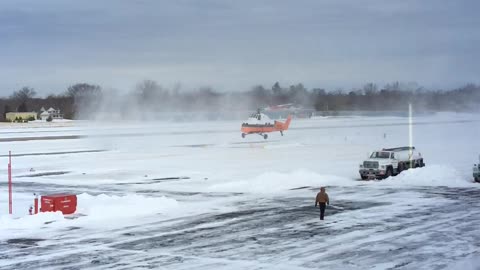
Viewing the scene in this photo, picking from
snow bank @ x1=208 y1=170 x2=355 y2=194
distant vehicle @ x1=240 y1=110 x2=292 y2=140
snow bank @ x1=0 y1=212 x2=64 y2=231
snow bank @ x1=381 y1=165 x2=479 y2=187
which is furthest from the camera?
distant vehicle @ x1=240 y1=110 x2=292 y2=140

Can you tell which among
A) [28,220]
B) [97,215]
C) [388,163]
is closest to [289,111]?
[388,163]

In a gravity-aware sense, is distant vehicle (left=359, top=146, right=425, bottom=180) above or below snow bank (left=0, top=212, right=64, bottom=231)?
above

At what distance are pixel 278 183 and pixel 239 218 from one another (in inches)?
420

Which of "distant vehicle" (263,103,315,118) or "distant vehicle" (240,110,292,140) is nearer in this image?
"distant vehicle" (240,110,292,140)

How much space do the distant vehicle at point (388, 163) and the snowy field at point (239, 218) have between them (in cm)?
127

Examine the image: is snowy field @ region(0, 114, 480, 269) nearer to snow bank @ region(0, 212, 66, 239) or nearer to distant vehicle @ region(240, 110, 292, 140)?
snow bank @ region(0, 212, 66, 239)

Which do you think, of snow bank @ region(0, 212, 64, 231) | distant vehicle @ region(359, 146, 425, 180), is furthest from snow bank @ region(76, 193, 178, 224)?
distant vehicle @ region(359, 146, 425, 180)

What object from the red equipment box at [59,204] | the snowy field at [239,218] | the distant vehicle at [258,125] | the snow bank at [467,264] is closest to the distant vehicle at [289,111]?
the distant vehicle at [258,125]

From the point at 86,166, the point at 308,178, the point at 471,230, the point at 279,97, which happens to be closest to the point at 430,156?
the point at 308,178

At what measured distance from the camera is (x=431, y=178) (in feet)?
114

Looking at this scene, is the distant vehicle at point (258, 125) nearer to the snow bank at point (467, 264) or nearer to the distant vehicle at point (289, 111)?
the distant vehicle at point (289, 111)

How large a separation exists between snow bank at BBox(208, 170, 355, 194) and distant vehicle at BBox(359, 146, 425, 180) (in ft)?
5.09

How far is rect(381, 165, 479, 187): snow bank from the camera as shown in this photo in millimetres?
33688

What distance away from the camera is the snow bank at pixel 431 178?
111ft
